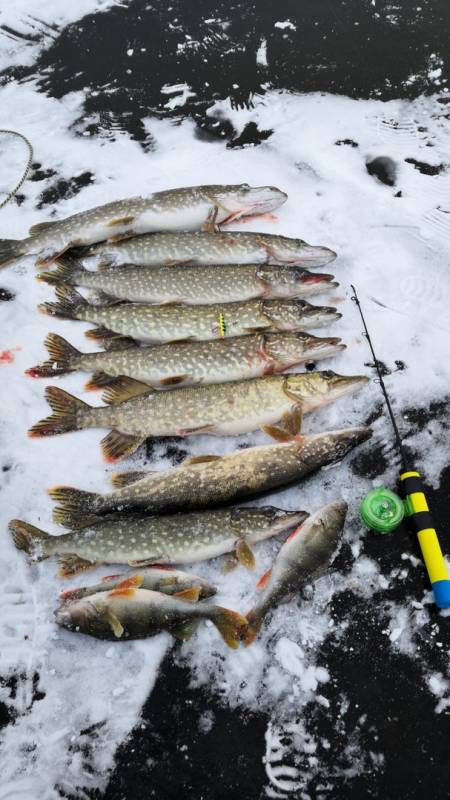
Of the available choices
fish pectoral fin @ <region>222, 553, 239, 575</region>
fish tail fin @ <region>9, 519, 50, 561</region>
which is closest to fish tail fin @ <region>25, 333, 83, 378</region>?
fish tail fin @ <region>9, 519, 50, 561</region>

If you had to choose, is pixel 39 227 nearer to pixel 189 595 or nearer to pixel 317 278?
pixel 317 278

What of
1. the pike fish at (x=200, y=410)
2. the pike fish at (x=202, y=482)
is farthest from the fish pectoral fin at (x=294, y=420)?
the pike fish at (x=202, y=482)

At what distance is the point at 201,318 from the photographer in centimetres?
386

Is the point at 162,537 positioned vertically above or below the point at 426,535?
below

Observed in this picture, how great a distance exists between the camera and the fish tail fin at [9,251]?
14.1 feet

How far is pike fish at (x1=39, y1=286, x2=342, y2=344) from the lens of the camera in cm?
384

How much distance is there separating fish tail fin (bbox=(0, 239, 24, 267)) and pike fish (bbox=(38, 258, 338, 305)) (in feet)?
2.15

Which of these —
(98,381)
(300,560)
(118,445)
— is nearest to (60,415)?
(98,381)

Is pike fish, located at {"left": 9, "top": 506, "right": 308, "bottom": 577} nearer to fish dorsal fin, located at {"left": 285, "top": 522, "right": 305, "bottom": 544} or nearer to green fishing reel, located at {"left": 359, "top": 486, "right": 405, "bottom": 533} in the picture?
fish dorsal fin, located at {"left": 285, "top": 522, "right": 305, "bottom": 544}

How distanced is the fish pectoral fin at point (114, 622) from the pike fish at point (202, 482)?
53 cm

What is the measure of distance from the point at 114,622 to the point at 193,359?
168 cm

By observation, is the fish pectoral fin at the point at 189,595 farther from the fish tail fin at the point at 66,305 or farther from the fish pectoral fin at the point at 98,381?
the fish tail fin at the point at 66,305

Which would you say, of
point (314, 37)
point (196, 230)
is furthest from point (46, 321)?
point (314, 37)

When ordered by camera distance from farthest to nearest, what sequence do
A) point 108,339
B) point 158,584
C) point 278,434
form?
point 108,339 < point 278,434 < point 158,584
